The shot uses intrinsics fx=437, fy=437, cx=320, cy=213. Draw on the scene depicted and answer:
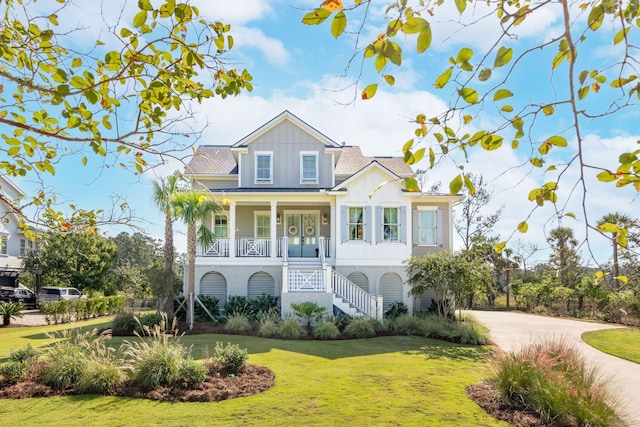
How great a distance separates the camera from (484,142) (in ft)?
7.95

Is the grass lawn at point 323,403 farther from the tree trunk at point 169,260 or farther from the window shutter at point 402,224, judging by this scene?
the window shutter at point 402,224

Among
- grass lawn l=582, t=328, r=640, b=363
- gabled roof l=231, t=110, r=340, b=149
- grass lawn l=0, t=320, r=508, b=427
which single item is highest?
gabled roof l=231, t=110, r=340, b=149

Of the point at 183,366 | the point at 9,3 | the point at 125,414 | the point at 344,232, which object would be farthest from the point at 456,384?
the point at 344,232

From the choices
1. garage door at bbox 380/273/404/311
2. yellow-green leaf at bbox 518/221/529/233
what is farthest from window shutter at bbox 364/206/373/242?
yellow-green leaf at bbox 518/221/529/233

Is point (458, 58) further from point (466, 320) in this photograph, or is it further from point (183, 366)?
point (466, 320)

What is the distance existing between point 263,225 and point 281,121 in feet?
18.0

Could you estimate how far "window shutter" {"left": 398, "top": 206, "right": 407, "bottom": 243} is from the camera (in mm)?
20297

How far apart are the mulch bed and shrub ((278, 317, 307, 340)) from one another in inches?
227

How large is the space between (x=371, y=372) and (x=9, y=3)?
30.3ft

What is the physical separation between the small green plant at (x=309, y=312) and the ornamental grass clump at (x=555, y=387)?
347 inches

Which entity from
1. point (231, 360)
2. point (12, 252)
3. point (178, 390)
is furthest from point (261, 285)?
point (12, 252)

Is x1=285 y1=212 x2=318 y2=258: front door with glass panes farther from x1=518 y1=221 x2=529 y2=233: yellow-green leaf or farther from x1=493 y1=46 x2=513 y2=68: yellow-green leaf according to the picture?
x1=493 y1=46 x2=513 y2=68: yellow-green leaf

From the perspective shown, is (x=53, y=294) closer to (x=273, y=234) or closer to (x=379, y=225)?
(x=273, y=234)

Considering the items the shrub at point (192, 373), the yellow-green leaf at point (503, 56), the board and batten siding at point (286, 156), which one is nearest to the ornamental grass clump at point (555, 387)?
the shrub at point (192, 373)
